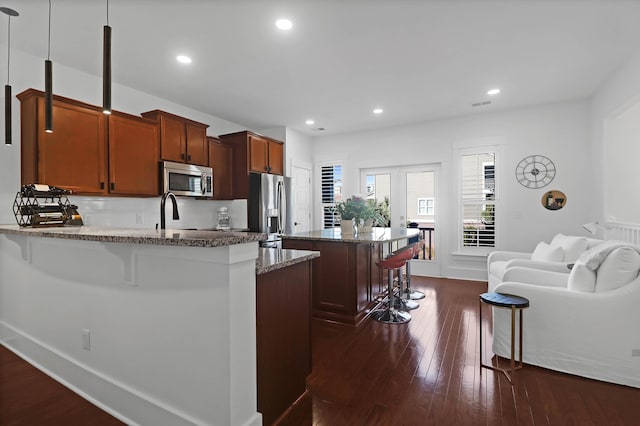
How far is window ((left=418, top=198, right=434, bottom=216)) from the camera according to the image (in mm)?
5664

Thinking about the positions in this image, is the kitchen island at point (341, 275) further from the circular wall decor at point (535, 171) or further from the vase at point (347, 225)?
the circular wall decor at point (535, 171)

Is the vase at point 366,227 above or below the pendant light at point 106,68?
below

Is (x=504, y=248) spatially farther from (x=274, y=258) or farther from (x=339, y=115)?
(x=274, y=258)

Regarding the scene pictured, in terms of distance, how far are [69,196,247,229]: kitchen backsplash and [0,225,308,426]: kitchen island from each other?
1248 mm

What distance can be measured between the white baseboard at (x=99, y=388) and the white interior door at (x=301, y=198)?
409 cm

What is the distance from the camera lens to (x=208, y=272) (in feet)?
4.66

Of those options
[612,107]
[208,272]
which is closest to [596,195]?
[612,107]

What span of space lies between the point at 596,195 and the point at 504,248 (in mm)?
1360

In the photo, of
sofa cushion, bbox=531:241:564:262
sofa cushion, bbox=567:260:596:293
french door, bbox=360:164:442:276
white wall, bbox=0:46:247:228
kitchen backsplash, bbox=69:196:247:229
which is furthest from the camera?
french door, bbox=360:164:442:276

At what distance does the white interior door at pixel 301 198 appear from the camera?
6113 mm

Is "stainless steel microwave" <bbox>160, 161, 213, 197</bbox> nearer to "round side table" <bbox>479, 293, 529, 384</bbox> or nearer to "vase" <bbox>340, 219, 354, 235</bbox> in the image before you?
"vase" <bbox>340, 219, 354, 235</bbox>

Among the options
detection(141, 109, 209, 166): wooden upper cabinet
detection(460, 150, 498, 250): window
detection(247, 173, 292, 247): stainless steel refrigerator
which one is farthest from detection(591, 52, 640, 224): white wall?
detection(141, 109, 209, 166): wooden upper cabinet

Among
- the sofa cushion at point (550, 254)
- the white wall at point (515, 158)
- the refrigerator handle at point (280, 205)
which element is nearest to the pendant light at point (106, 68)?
the refrigerator handle at point (280, 205)

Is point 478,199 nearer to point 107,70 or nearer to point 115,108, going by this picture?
point 107,70
